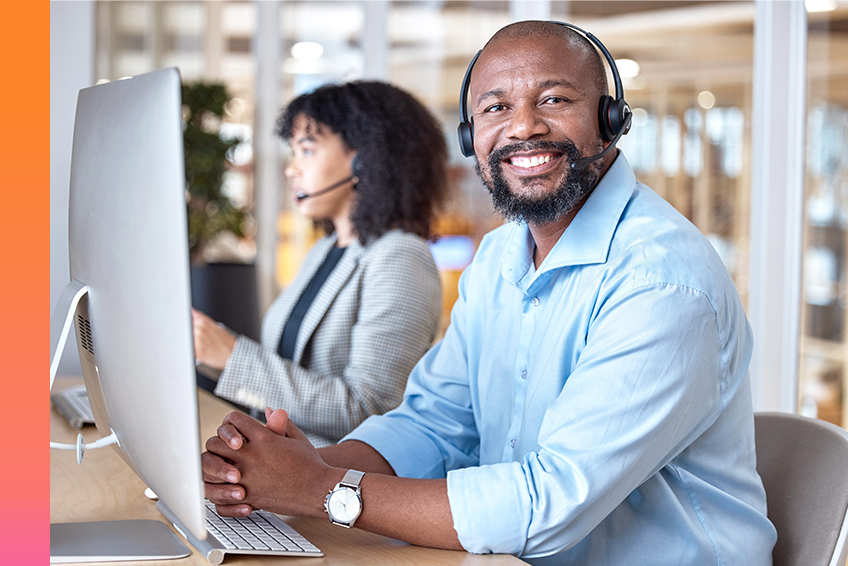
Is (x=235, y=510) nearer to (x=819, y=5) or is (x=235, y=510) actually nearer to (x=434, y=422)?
(x=434, y=422)

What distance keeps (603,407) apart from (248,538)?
0.46 metres

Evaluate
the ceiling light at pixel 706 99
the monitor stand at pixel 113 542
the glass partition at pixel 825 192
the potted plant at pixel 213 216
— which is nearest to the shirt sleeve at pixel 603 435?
the monitor stand at pixel 113 542

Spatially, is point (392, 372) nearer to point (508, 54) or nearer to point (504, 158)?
point (504, 158)

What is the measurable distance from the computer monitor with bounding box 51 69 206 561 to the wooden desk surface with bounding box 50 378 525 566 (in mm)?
198

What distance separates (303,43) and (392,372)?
285 centimetres

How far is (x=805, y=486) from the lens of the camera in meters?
1.17

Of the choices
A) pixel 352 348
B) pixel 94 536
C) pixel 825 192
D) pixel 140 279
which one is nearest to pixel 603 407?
pixel 140 279

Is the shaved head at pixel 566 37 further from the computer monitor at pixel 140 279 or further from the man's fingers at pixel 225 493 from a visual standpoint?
the man's fingers at pixel 225 493

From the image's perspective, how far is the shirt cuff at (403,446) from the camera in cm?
128

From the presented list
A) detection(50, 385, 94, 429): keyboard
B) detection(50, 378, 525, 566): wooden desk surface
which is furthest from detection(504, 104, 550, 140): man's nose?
detection(50, 385, 94, 429): keyboard

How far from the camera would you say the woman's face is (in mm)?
2115

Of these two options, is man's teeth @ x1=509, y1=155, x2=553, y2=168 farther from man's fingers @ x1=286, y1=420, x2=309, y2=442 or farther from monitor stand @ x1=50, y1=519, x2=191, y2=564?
monitor stand @ x1=50, y1=519, x2=191, y2=564

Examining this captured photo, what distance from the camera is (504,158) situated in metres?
1.25

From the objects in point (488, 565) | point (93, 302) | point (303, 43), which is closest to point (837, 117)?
point (488, 565)
